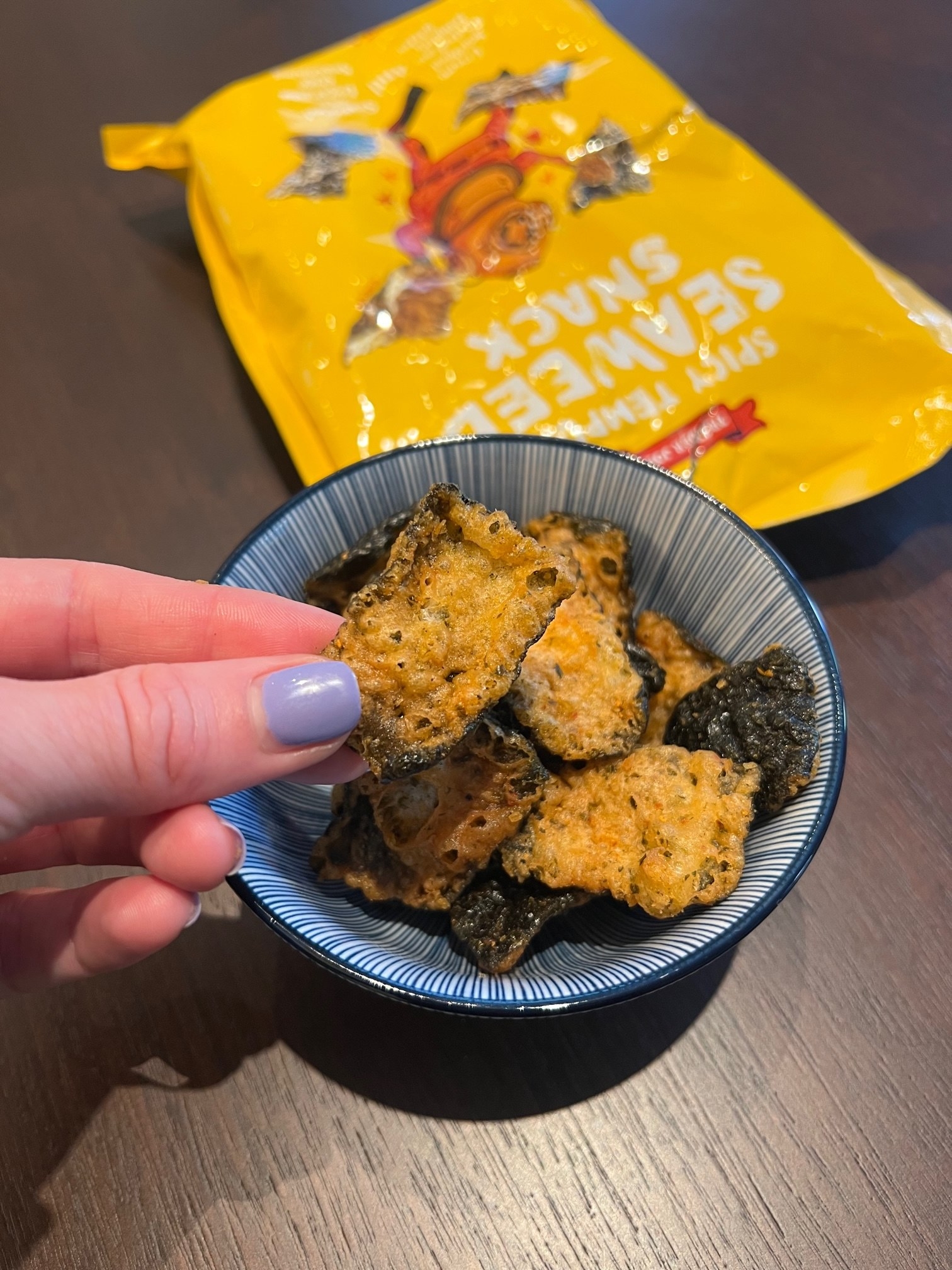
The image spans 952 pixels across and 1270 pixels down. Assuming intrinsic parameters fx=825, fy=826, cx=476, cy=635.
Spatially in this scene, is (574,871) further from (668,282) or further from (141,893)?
(668,282)

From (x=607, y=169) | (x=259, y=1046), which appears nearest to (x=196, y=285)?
(x=607, y=169)

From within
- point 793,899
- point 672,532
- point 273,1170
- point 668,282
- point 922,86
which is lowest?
point 273,1170

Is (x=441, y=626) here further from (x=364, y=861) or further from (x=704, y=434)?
(x=704, y=434)

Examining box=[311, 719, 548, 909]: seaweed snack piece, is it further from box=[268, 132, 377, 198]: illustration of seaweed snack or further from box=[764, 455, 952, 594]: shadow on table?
box=[268, 132, 377, 198]: illustration of seaweed snack

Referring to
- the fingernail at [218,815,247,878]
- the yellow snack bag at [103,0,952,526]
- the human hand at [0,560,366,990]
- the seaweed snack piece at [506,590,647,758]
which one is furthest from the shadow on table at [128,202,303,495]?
the fingernail at [218,815,247,878]

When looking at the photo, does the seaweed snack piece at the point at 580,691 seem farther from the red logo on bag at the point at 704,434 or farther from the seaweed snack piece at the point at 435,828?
the red logo on bag at the point at 704,434

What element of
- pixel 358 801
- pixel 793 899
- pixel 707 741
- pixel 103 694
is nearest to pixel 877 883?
pixel 793 899

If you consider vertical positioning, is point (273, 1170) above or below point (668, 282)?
below
